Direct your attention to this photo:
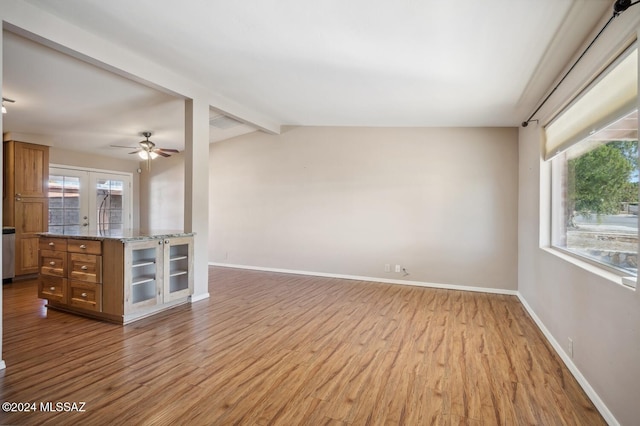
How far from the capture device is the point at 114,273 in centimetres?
346

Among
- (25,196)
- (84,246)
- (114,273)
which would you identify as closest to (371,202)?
(114,273)

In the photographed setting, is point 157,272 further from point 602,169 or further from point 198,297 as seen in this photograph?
point 602,169

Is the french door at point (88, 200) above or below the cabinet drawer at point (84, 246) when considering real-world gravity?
above

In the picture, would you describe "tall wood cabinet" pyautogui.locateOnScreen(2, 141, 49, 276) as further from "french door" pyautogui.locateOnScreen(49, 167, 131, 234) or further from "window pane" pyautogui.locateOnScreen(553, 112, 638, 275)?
"window pane" pyautogui.locateOnScreen(553, 112, 638, 275)

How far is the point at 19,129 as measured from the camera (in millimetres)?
5312

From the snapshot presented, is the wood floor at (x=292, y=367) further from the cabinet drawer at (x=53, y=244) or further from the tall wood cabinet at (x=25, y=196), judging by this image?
the tall wood cabinet at (x=25, y=196)

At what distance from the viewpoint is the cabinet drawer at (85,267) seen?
11.7 feet

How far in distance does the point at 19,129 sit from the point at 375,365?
21.4 ft

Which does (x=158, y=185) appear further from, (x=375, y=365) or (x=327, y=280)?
(x=375, y=365)

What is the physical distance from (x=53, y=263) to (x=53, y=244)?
0.23 m

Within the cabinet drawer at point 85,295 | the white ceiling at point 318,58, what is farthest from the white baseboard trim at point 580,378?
the cabinet drawer at point 85,295

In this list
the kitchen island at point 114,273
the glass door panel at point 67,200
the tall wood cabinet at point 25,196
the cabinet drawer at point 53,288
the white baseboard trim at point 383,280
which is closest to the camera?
the kitchen island at point 114,273

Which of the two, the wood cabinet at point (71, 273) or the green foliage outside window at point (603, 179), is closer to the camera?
the green foliage outside window at point (603, 179)

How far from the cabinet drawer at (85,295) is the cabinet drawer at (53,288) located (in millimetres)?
121
